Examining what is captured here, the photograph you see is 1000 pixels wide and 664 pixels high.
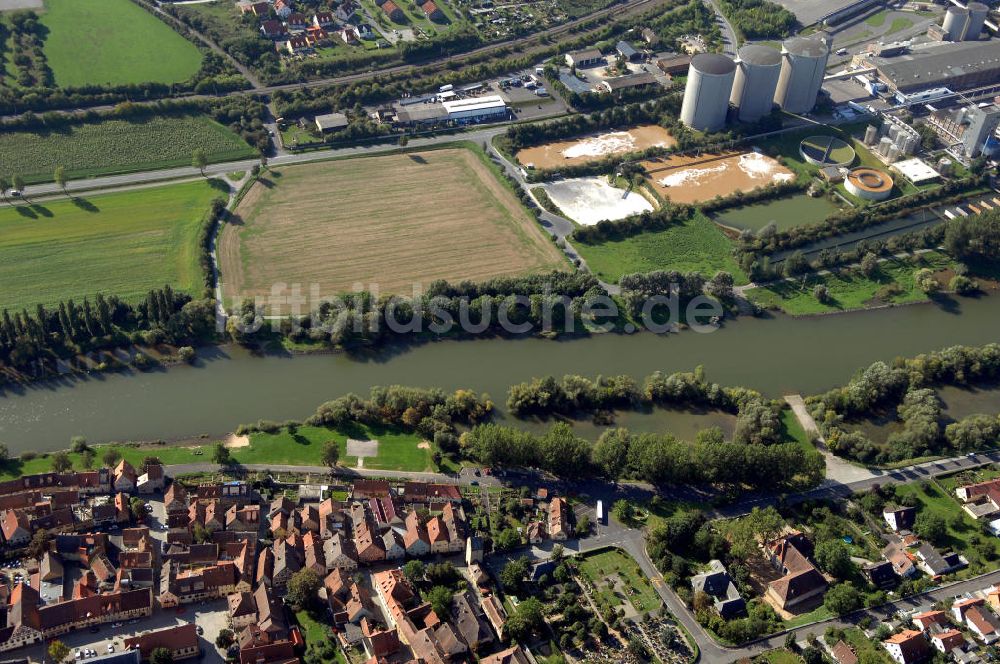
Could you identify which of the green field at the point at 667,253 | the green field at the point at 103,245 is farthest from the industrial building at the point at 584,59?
the green field at the point at 103,245

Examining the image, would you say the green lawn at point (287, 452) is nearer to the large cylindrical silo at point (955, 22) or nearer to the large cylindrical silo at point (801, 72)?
the large cylindrical silo at point (801, 72)

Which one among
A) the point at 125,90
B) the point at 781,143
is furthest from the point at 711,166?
the point at 125,90

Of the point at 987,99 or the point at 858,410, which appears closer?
the point at 858,410

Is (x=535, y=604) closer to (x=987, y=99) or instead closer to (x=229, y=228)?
(x=229, y=228)

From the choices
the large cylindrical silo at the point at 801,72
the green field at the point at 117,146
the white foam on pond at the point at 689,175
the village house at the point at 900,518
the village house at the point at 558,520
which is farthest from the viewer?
the large cylindrical silo at the point at 801,72

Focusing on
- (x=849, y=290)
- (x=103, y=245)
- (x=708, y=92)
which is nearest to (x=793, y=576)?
(x=849, y=290)

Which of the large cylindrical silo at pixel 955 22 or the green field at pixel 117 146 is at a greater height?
the large cylindrical silo at pixel 955 22

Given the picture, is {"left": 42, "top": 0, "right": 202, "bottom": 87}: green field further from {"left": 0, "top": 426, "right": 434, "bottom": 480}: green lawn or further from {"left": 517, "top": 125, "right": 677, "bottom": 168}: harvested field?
{"left": 0, "top": 426, "right": 434, "bottom": 480}: green lawn
